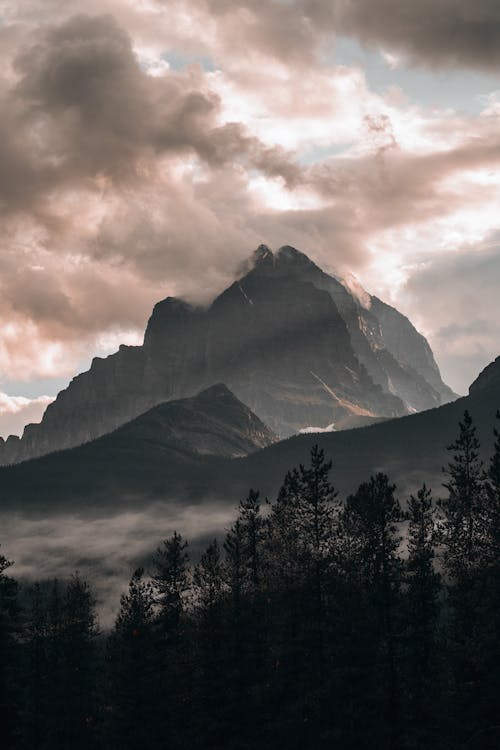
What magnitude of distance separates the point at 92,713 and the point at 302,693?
2484cm

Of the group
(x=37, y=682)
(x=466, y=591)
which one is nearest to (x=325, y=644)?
→ (x=466, y=591)

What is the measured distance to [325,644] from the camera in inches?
2340

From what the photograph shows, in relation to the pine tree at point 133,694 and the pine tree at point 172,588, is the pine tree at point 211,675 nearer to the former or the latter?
the pine tree at point 133,694

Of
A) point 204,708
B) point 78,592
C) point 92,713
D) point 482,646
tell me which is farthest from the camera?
point 78,592

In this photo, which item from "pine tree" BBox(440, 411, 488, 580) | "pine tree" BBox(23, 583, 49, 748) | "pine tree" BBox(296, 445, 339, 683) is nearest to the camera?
"pine tree" BBox(296, 445, 339, 683)

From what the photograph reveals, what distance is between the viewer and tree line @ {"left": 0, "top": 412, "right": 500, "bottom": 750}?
55.1 m

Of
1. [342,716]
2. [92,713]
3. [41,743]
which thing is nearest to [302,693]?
[342,716]

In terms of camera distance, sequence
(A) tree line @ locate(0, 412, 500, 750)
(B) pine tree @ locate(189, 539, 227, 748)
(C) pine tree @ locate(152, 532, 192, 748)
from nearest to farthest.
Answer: (A) tree line @ locate(0, 412, 500, 750) < (B) pine tree @ locate(189, 539, 227, 748) < (C) pine tree @ locate(152, 532, 192, 748)

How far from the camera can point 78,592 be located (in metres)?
83.1

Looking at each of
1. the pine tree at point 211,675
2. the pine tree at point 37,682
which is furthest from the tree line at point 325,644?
the pine tree at point 37,682

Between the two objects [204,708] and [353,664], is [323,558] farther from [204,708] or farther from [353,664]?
[204,708]

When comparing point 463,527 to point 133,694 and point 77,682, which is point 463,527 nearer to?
point 133,694

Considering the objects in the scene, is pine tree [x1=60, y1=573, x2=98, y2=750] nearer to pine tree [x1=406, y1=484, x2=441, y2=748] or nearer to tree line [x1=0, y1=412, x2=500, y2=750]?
tree line [x1=0, y1=412, x2=500, y2=750]

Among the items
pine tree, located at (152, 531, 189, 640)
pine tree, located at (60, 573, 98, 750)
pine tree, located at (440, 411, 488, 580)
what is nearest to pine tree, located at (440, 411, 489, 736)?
pine tree, located at (440, 411, 488, 580)
